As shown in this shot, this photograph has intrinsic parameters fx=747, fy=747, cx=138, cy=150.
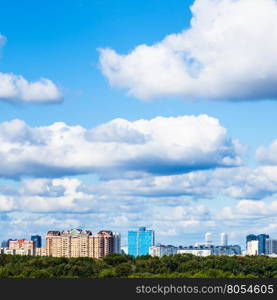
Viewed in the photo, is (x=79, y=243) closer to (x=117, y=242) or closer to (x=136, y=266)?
(x=117, y=242)

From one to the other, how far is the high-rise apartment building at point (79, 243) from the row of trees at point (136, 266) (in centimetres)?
5869

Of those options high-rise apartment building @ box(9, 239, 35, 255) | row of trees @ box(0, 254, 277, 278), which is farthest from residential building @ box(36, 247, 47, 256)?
row of trees @ box(0, 254, 277, 278)

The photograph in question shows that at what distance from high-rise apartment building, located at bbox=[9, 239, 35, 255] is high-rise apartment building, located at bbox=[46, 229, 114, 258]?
7562 mm

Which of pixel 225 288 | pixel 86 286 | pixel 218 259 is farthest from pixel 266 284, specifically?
pixel 218 259

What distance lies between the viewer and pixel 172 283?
33.0 meters

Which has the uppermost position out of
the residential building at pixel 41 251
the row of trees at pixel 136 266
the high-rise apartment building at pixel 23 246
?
the high-rise apartment building at pixel 23 246

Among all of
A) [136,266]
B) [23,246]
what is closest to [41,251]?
[23,246]

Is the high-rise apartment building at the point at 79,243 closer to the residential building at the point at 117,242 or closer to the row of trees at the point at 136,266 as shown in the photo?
the residential building at the point at 117,242

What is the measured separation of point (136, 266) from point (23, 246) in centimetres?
9058

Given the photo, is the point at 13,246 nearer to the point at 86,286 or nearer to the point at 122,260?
the point at 122,260

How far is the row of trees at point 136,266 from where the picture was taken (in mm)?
78000

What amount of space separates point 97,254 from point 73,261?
6623cm

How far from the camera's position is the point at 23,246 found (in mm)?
171750

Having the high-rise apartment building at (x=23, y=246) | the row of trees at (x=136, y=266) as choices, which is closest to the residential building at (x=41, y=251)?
the high-rise apartment building at (x=23, y=246)
